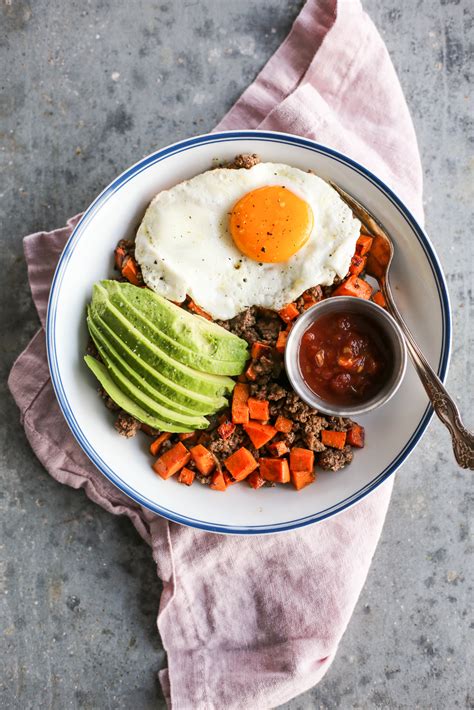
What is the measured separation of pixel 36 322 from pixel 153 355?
4.10 feet

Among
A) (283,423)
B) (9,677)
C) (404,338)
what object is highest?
Result: (404,338)

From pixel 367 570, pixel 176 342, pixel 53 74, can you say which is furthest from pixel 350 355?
pixel 53 74

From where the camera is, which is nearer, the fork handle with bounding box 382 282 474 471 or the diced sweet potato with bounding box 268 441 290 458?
the fork handle with bounding box 382 282 474 471

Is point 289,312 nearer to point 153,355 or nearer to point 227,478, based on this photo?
point 153,355

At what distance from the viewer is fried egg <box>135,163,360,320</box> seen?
4121 mm

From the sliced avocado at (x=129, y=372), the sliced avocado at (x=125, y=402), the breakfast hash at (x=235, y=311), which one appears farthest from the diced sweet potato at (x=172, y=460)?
the sliced avocado at (x=129, y=372)

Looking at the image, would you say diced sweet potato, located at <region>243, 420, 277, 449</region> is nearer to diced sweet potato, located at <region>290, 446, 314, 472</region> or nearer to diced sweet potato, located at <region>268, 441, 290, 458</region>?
diced sweet potato, located at <region>268, 441, 290, 458</region>

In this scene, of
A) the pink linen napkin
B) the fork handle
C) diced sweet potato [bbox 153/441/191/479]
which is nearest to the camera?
the fork handle

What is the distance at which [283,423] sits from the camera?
13.7 feet

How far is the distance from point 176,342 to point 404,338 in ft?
4.63

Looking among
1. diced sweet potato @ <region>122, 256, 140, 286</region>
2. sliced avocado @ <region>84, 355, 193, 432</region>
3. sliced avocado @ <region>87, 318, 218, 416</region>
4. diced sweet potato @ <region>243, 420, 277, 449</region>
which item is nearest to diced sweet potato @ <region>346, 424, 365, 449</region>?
diced sweet potato @ <region>243, 420, 277, 449</region>

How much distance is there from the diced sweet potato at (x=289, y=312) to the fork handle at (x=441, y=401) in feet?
2.03

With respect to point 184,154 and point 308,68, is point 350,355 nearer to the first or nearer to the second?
point 184,154

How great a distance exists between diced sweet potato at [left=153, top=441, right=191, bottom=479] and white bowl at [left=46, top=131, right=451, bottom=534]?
0.28 feet
